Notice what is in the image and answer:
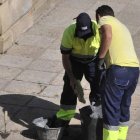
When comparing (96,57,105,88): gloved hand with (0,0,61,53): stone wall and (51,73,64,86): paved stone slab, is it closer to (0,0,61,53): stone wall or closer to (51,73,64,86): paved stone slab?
(51,73,64,86): paved stone slab

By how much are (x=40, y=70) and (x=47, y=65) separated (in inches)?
9.1

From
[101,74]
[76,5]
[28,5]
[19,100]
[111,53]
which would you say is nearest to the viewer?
[111,53]

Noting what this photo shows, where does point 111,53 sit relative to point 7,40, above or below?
above

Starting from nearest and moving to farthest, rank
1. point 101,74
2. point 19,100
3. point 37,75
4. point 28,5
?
point 101,74 < point 19,100 < point 37,75 < point 28,5

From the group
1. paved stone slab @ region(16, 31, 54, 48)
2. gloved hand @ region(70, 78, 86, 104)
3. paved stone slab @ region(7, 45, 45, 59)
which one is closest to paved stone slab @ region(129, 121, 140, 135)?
gloved hand @ region(70, 78, 86, 104)

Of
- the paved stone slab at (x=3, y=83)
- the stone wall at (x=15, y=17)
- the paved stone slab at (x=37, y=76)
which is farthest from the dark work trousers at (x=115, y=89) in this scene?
the stone wall at (x=15, y=17)

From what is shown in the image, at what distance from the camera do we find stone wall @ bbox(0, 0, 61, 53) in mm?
11328

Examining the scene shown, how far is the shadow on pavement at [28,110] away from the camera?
8.81 meters

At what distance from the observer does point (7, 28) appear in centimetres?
1148

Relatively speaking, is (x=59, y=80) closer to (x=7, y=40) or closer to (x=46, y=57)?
(x=46, y=57)

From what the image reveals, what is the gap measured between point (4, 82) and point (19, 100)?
2.33ft

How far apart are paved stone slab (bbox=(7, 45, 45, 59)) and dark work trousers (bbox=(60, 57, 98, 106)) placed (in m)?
2.69

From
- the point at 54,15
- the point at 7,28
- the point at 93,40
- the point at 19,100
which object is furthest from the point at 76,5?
the point at 93,40

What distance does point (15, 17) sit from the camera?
11.8m
